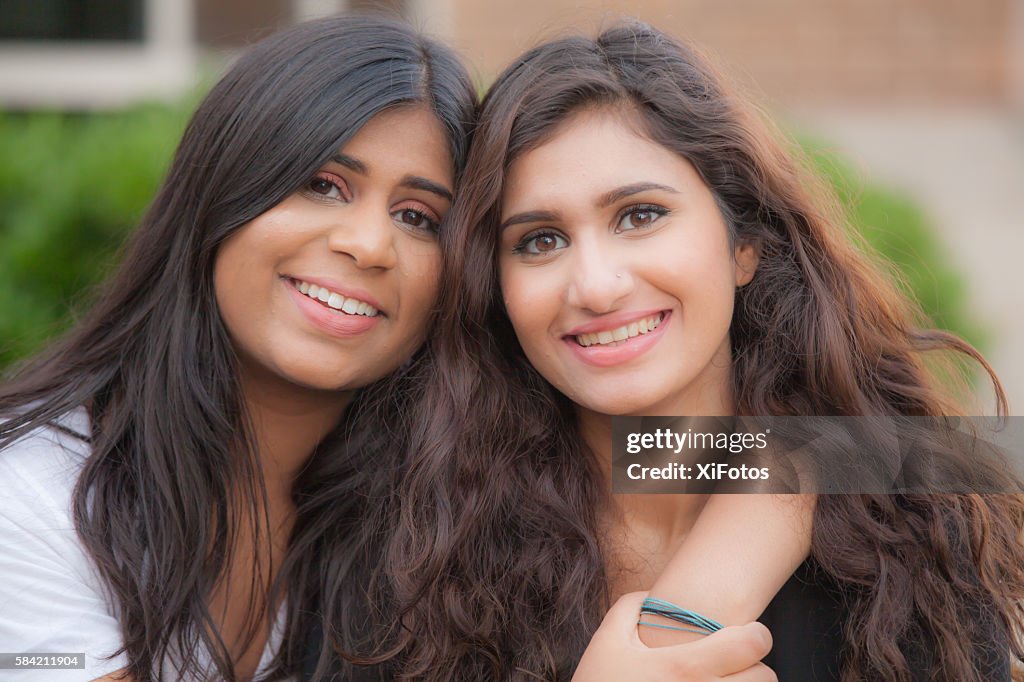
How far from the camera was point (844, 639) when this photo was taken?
7.63ft

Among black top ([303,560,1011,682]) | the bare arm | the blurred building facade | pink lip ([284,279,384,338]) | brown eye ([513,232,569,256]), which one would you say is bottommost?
the blurred building facade

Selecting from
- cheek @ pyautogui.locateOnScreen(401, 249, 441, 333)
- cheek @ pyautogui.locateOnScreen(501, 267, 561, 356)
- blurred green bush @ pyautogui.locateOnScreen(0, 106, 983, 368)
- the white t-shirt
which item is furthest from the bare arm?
blurred green bush @ pyautogui.locateOnScreen(0, 106, 983, 368)

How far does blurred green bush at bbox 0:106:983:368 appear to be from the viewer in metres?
4.14

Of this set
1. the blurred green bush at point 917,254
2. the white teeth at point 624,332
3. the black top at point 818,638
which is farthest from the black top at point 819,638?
the blurred green bush at point 917,254

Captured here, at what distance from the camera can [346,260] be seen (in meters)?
2.54

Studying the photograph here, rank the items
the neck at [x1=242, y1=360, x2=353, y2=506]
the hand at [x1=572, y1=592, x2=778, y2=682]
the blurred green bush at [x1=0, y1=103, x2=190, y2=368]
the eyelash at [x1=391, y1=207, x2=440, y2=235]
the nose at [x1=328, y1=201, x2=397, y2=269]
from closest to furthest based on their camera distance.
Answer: the hand at [x1=572, y1=592, x2=778, y2=682] < the nose at [x1=328, y1=201, x2=397, y2=269] < the eyelash at [x1=391, y1=207, x2=440, y2=235] < the neck at [x1=242, y1=360, x2=353, y2=506] < the blurred green bush at [x1=0, y1=103, x2=190, y2=368]

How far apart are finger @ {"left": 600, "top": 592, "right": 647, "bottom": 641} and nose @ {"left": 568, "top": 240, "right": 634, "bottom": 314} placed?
58 centimetres

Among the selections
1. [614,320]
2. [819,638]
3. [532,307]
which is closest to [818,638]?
[819,638]

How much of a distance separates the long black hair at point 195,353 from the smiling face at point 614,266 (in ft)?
1.15

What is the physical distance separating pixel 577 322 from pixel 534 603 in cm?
63

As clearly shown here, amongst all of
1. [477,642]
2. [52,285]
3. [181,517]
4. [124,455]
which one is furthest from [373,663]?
[52,285]

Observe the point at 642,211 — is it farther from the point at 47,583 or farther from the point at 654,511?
the point at 47,583

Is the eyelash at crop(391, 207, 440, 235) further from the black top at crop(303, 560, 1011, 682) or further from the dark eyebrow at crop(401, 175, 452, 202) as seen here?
the black top at crop(303, 560, 1011, 682)

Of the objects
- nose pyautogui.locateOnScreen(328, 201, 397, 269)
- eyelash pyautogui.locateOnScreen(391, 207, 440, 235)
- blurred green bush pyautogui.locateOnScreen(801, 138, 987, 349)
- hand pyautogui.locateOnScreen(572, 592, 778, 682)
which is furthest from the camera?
blurred green bush pyautogui.locateOnScreen(801, 138, 987, 349)
